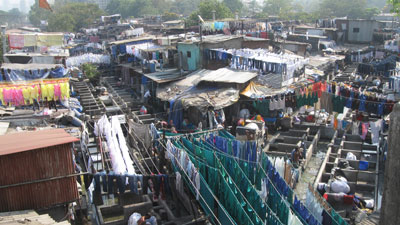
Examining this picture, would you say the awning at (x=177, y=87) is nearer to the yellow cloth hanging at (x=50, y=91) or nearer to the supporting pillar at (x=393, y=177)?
the yellow cloth hanging at (x=50, y=91)

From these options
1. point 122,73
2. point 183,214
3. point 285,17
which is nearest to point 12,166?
point 183,214

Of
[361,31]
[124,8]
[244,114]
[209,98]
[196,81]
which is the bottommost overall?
[244,114]

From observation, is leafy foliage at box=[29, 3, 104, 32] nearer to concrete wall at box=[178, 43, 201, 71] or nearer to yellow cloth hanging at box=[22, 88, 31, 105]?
concrete wall at box=[178, 43, 201, 71]

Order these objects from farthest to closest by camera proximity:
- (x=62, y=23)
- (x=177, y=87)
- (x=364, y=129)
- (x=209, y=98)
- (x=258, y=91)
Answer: (x=62, y=23) → (x=177, y=87) → (x=258, y=91) → (x=209, y=98) → (x=364, y=129)

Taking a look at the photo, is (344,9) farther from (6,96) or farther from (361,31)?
(6,96)

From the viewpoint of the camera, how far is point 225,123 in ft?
70.2

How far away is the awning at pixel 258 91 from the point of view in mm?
21484

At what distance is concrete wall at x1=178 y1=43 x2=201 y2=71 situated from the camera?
87.2 ft

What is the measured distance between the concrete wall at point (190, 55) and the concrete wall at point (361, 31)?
2761 cm

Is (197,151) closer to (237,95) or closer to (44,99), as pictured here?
(237,95)

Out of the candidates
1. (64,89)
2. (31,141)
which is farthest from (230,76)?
(31,141)

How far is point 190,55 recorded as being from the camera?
26953 mm

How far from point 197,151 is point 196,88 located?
10382 millimetres

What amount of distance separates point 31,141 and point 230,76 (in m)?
15.4
